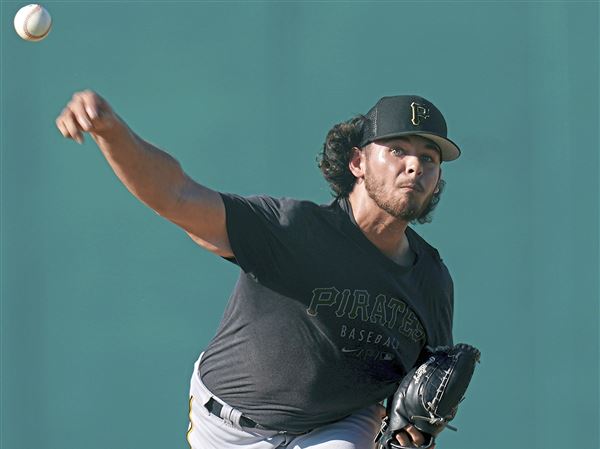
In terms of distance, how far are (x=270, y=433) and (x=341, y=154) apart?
34.4 inches

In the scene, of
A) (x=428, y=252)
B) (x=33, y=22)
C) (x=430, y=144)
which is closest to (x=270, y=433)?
(x=428, y=252)

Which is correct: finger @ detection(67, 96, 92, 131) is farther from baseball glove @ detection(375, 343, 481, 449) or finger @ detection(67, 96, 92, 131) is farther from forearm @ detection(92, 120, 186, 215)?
baseball glove @ detection(375, 343, 481, 449)

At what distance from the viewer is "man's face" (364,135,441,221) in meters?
3.88

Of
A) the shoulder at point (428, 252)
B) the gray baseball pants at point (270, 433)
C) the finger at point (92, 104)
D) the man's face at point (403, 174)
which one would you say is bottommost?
the gray baseball pants at point (270, 433)

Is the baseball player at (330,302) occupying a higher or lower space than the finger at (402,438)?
higher

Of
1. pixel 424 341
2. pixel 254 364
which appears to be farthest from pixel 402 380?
pixel 254 364

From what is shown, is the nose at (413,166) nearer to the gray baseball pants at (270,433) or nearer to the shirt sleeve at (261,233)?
the shirt sleeve at (261,233)

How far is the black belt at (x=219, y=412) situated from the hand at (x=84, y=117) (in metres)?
1.09

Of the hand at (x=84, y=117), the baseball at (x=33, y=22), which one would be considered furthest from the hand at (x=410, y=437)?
the baseball at (x=33, y=22)

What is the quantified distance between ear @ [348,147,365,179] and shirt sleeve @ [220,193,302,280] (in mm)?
357

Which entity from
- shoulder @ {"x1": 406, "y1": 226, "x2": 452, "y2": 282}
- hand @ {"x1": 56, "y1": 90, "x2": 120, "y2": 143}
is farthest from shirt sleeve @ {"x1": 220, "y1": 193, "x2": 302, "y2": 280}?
hand @ {"x1": 56, "y1": 90, "x2": 120, "y2": 143}

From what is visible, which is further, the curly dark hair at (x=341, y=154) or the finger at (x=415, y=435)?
the curly dark hair at (x=341, y=154)

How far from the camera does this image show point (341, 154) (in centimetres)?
421

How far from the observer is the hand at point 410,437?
12.8 ft
